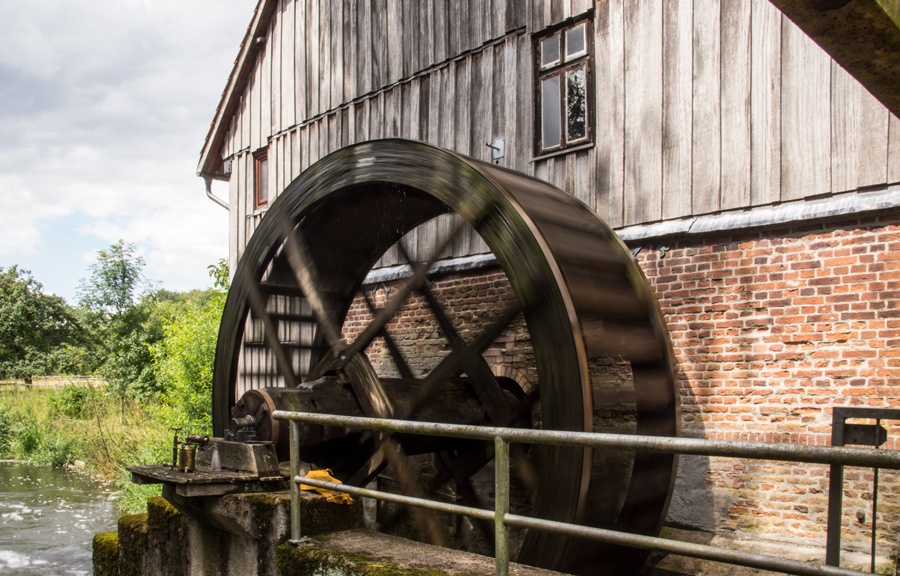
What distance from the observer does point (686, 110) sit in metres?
4.54

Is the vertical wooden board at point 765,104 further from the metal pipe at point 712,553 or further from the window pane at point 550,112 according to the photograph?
the metal pipe at point 712,553

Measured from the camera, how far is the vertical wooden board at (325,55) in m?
7.57

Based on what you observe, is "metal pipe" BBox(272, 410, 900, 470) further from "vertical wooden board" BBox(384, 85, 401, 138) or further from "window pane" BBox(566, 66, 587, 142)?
"vertical wooden board" BBox(384, 85, 401, 138)

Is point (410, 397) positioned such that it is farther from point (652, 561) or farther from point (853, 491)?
point (853, 491)

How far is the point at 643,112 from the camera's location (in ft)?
15.6

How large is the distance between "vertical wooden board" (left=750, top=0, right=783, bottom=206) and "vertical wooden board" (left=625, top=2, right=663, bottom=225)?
0.62 metres

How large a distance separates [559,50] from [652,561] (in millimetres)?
3677

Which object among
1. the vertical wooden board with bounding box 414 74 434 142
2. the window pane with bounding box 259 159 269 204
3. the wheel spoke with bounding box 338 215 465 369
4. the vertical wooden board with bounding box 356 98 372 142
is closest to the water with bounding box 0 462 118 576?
the window pane with bounding box 259 159 269 204

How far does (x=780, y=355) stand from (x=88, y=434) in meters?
12.2

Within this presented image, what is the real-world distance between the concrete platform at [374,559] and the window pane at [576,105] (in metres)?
3.35

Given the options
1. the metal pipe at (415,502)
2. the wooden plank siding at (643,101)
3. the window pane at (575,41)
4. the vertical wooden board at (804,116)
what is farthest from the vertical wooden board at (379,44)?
the metal pipe at (415,502)

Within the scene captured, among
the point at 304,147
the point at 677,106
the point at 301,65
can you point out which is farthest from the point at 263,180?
the point at 677,106

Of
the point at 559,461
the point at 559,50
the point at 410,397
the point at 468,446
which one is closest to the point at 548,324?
the point at 559,461

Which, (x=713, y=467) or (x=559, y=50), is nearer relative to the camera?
(x=713, y=467)
